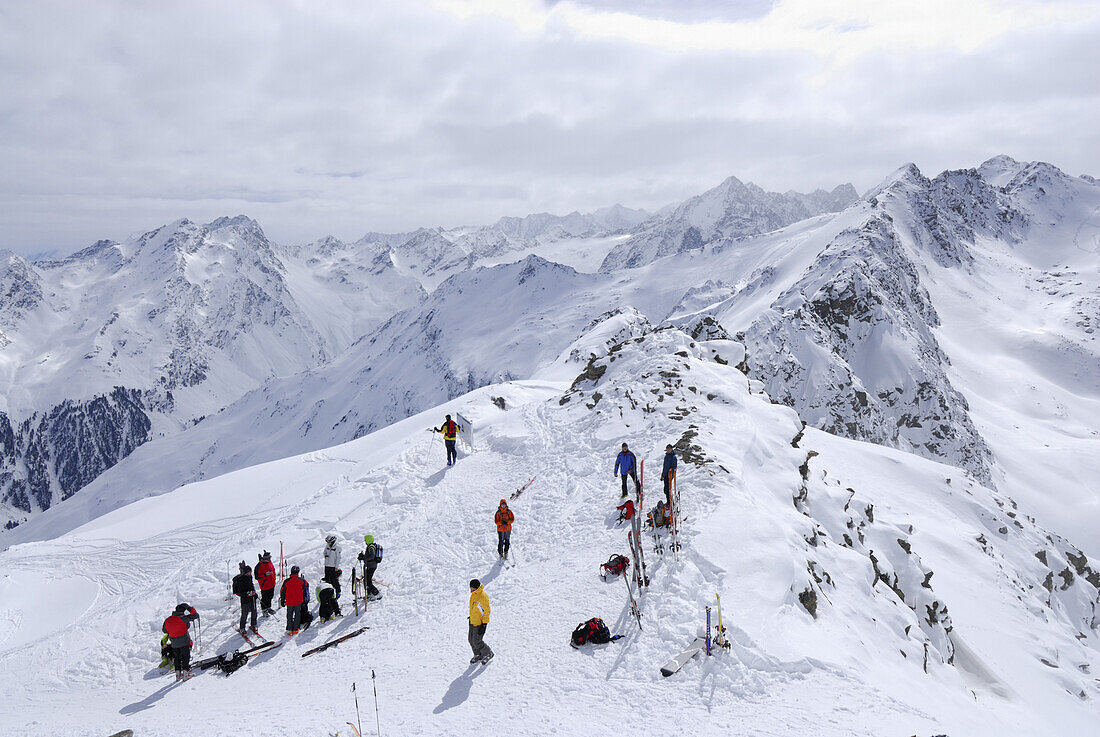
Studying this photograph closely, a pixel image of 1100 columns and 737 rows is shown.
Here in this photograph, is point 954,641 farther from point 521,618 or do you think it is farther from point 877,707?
point 521,618

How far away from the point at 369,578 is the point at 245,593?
11.1 feet

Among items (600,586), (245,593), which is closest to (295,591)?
(245,593)

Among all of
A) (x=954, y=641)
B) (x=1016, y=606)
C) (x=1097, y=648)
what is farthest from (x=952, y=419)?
(x=954, y=641)

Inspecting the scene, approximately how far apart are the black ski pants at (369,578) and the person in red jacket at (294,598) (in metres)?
1.79

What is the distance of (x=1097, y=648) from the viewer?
35906mm

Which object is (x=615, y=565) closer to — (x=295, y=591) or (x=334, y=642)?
(x=334, y=642)

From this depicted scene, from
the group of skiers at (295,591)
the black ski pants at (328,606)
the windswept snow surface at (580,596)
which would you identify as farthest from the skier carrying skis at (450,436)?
the black ski pants at (328,606)

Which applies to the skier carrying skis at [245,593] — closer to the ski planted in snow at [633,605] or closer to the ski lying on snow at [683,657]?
the ski planted in snow at [633,605]

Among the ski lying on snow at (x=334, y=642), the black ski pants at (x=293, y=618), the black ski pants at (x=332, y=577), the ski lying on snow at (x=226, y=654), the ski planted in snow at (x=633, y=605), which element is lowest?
the ski lying on snow at (x=226, y=654)

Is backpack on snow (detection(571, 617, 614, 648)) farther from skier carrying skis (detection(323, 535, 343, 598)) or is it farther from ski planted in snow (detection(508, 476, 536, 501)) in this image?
ski planted in snow (detection(508, 476, 536, 501))

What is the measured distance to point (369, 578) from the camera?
1778 cm

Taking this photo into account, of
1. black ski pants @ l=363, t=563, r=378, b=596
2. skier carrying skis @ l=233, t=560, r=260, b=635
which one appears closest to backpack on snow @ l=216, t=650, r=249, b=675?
skier carrying skis @ l=233, t=560, r=260, b=635

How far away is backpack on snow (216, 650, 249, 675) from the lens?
15.1 meters

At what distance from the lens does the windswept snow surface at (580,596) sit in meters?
11.7
